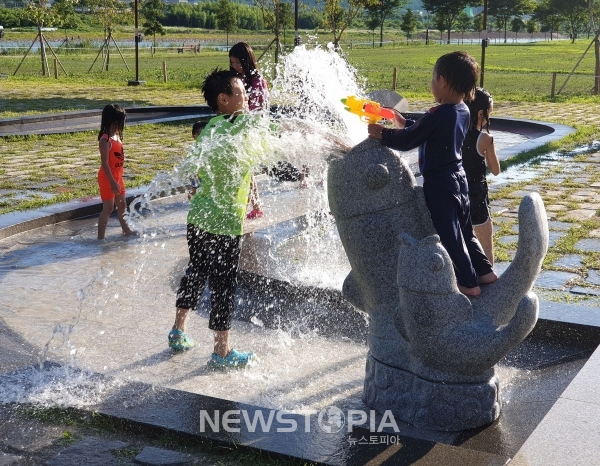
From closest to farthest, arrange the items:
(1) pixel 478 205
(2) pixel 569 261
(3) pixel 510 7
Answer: (1) pixel 478 205 → (2) pixel 569 261 → (3) pixel 510 7

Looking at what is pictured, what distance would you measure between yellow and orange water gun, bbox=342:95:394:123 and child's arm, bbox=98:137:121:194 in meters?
3.64

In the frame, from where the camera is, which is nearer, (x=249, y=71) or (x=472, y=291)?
(x=472, y=291)

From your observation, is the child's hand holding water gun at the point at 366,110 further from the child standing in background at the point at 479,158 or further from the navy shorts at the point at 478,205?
the navy shorts at the point at 478,205

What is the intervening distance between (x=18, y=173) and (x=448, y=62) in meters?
8.22

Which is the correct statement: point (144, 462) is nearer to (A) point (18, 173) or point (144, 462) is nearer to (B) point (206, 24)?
(A) point (18, 173)

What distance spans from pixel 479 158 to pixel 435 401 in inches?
89.5

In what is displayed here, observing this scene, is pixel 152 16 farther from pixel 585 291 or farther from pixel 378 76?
pixel 585 291

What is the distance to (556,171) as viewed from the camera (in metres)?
11.4

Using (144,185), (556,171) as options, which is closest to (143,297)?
(144,185)

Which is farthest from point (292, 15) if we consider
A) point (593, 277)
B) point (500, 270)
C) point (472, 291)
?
point (472, 291)

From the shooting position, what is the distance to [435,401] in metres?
3.86

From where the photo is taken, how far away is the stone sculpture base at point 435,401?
3852mm

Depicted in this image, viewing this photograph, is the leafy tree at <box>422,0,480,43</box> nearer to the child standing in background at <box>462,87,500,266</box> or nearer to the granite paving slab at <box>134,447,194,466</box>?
the child standing in background at <box>462,87,500,266</box>

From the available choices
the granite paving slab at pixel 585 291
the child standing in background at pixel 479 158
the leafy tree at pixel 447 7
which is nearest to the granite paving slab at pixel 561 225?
the granite paving slab at pixel 585 291
